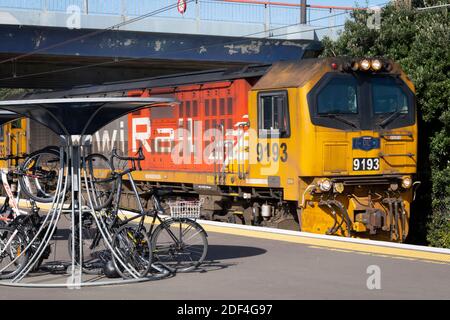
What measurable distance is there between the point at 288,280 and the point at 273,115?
7.00m

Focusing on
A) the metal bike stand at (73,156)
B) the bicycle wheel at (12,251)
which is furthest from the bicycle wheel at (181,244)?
the bicycle wheel at (12,251)

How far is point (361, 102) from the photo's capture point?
54.8ft

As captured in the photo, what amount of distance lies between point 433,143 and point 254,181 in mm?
5457

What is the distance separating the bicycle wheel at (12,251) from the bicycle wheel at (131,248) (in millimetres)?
1214

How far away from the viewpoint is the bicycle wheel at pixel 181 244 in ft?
34.2

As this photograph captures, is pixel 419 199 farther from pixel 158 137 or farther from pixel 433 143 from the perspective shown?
pixel 158 137

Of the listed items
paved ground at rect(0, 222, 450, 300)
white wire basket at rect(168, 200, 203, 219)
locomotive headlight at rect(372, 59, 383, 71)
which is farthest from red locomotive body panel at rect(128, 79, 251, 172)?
white wire basket at rect(168, 200, 203, 219)

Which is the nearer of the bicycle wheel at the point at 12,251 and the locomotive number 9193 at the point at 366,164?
the bicycle wheel at the point at 12,251

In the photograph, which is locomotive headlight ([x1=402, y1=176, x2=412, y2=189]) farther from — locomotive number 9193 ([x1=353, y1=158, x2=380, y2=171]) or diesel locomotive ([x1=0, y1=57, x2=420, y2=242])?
locomotive number 9193 ([x1=353, y1=158, x2=380, y2=171])

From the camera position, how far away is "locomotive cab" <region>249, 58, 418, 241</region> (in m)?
16.1

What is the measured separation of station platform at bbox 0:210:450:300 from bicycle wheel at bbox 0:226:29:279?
2.59 ft

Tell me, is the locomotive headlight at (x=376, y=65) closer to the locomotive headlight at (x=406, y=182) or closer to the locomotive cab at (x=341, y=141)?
the locomotive cab at (x=341, y=141)

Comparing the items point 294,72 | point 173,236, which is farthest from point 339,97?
point 173,236

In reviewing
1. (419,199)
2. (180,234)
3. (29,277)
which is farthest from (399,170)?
(29,277)
